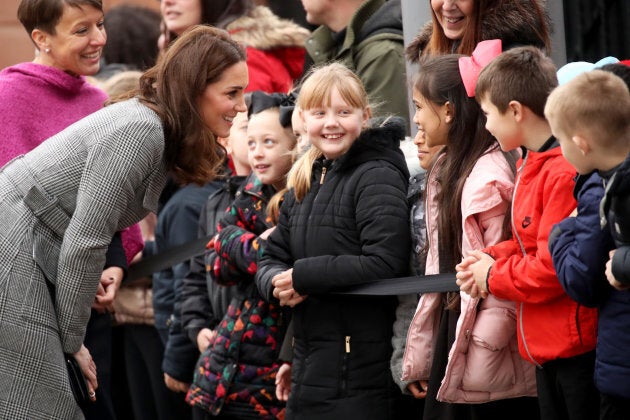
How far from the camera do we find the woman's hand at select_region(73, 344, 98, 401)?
5.20 m

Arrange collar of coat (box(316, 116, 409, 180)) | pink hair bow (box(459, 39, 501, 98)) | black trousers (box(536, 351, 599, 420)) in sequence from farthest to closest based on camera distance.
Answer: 1. collar of coat (box(316, 116, 409, 180))
2. pink hair bow (box(459, 39, 501, 98))
3. black trousers (box(536, 351, 599, 420))

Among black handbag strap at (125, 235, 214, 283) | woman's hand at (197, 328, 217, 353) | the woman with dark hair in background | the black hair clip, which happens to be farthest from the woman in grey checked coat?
the woman with dark hair in background

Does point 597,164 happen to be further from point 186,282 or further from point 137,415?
point 137,415

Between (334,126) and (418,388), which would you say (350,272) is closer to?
(418,388)

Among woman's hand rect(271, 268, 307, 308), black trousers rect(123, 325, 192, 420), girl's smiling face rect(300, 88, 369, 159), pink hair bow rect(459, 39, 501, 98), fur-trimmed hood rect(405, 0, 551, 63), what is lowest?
black trousers rect(123, 325, 192, 420)

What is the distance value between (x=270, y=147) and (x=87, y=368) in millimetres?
1444

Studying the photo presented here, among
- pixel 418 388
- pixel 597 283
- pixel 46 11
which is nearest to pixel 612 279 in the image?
pixel 597 283

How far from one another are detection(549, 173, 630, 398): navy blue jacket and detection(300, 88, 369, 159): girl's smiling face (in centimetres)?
153

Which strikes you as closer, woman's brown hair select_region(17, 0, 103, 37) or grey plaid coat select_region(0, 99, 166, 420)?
grey plaid coat select_region(0, 99, 166, 420)

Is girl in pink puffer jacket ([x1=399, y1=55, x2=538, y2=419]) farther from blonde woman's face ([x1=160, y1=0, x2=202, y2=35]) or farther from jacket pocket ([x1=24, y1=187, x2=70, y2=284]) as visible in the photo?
blonde woman's face ([x1=160, y1=0, x2=202, y2=35])

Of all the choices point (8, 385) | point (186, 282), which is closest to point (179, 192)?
point (186, 282)

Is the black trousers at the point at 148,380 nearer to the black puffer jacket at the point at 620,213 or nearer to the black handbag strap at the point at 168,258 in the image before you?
the black handbag strap at the point at 168,258

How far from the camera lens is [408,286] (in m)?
5.02

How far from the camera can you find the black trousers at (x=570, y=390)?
4.29m
